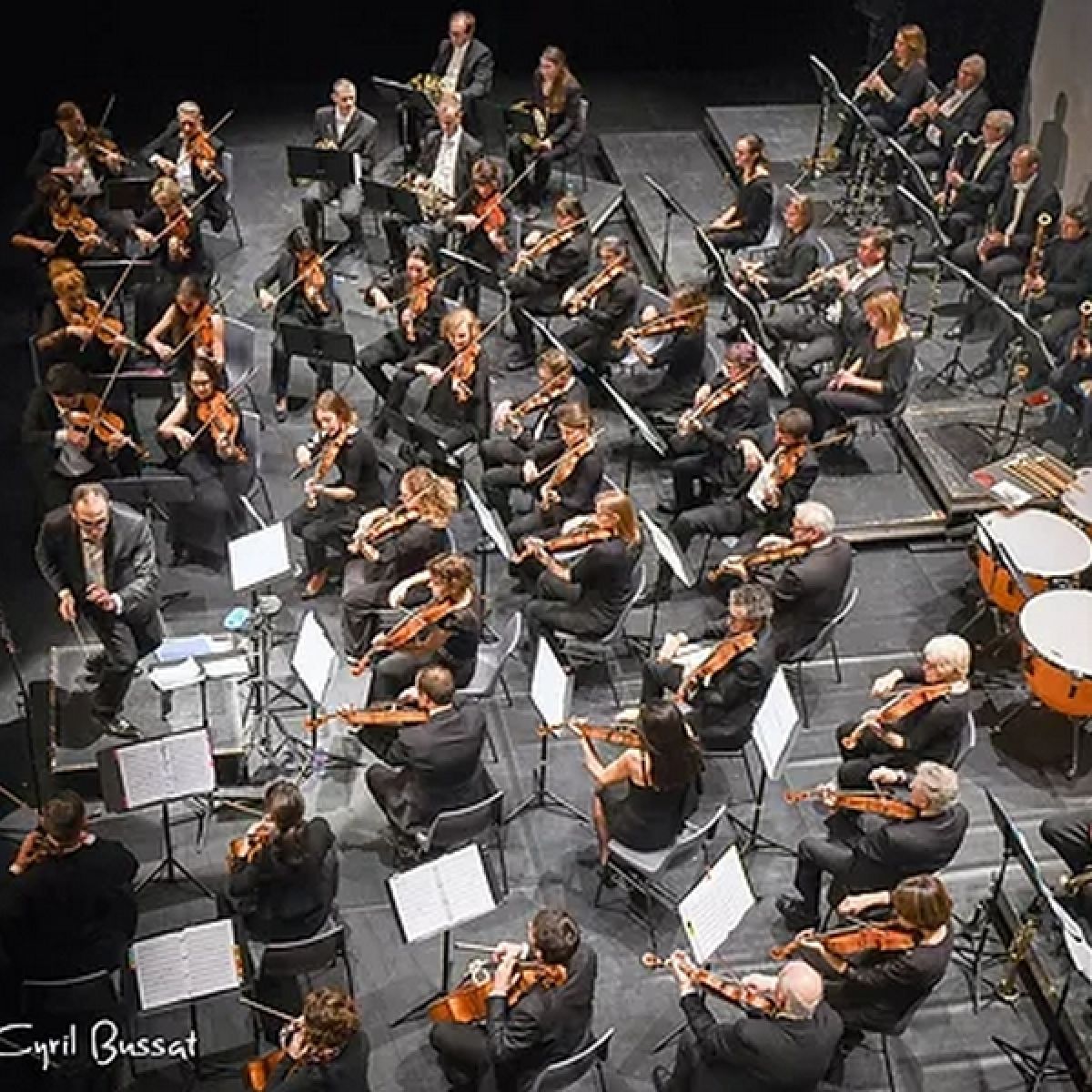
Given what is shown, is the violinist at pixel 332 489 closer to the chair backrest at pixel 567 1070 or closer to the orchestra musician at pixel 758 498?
the orchestra musician at pixel 758 498

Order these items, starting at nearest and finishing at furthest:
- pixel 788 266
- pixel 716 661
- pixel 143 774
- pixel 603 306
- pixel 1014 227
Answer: pixel 143 774
pixel 716 661
pixel 603 306
pixel 788 266
pixel 1014 227

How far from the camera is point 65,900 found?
7512mm

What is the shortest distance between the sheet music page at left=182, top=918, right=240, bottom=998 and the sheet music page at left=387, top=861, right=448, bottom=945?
0.74 meters

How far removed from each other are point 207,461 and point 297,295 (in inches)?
65.6

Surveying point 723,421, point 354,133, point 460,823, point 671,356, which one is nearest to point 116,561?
point 460,823

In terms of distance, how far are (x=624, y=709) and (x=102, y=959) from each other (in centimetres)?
356

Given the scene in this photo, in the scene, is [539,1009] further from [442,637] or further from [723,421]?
[723,421]

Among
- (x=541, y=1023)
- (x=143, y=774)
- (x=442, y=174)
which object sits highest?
(x=442, y=174)

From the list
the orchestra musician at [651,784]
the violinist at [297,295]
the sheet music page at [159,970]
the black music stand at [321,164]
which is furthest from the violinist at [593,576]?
the black music stand at [321,164]

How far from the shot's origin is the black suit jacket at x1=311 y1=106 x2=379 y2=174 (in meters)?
13.4

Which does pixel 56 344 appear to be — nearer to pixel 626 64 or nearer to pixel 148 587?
pixel 148 587

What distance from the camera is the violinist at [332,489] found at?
1023 cm

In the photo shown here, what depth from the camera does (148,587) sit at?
31.0 ft

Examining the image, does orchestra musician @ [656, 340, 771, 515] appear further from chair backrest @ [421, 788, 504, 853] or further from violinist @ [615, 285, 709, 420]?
chair backrest @ [421, 788, 504, 853]
